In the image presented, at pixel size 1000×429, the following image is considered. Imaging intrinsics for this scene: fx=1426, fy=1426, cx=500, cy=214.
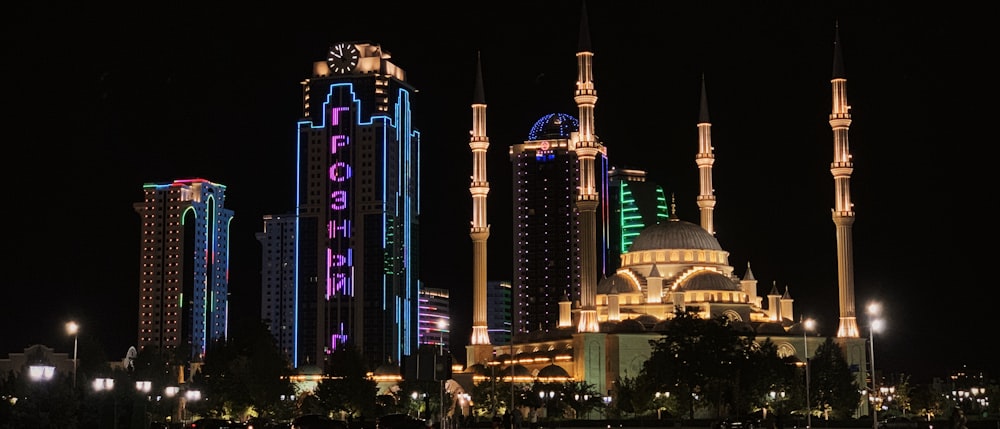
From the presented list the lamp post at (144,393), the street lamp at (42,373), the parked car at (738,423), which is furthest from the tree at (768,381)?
the street lamp at (42,373)

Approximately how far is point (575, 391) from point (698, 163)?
1008 inches

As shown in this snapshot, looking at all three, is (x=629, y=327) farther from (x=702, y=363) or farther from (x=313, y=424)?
(x=313, y=424)

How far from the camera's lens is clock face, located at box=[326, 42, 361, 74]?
14662 centimetres

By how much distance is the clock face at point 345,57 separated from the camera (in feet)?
481

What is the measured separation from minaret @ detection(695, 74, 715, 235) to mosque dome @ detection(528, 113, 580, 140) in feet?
180

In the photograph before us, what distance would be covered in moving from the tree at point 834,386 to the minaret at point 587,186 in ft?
47.0

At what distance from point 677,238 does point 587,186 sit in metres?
13.2

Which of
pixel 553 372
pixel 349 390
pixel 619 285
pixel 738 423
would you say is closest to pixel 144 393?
pixel 349 390

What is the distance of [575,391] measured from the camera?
87.0m

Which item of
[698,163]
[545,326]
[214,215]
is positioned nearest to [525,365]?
[698,163]

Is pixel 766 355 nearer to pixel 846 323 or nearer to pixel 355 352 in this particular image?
pixel 846 323

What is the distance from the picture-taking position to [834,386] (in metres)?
85.7

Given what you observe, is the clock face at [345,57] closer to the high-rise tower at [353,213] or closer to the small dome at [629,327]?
the high-rise tower at [353,213]

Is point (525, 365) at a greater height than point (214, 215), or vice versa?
point (214, 215)
